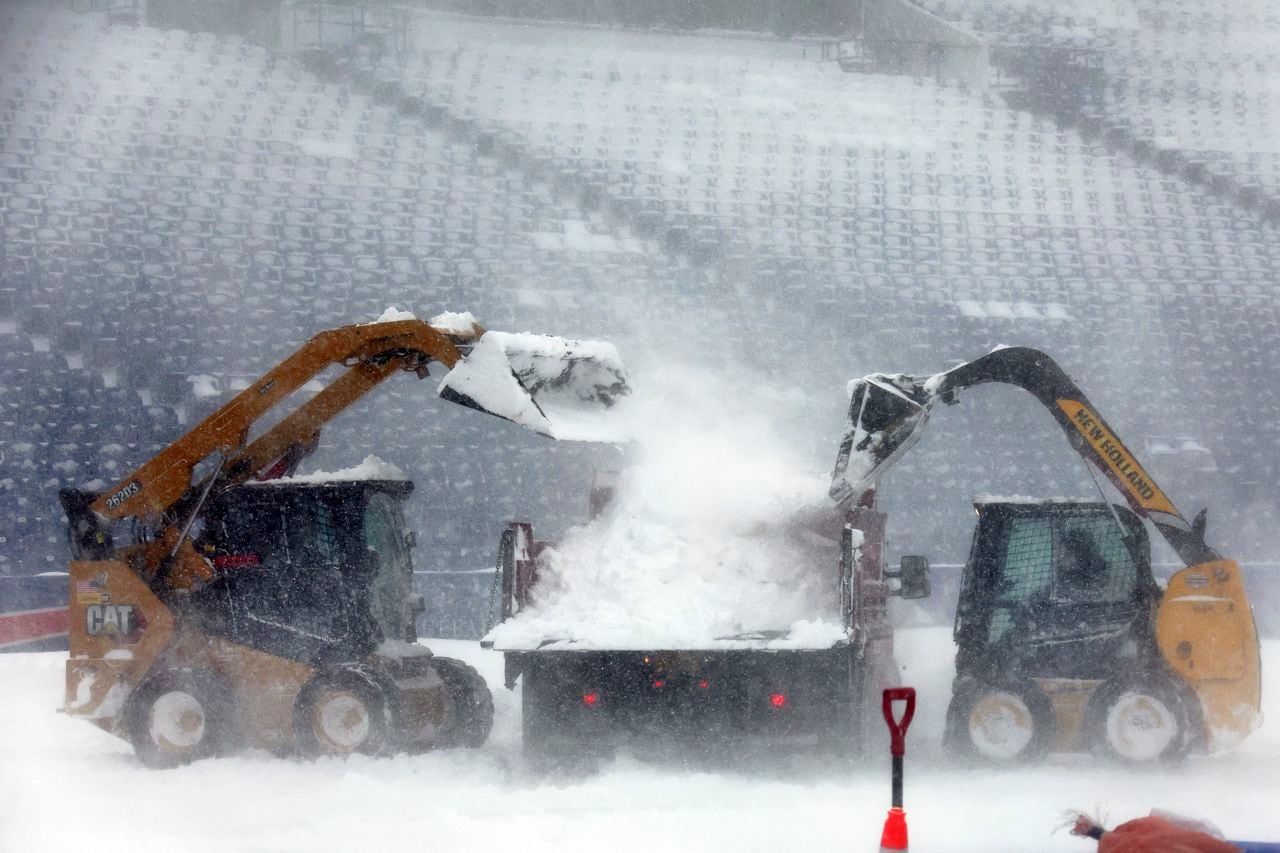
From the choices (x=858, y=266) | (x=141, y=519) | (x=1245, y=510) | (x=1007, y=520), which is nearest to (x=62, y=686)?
(x=141, y=519)

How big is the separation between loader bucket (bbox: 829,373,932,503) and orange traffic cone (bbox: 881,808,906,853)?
3.42 metres

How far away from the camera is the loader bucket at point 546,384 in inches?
293

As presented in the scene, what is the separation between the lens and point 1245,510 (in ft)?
52.8

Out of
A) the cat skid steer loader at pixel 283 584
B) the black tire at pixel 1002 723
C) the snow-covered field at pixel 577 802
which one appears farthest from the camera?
the cat skid steer loader at pixel 283 584

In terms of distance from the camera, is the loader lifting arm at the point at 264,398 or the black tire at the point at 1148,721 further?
the loader lifting arm at the point at 264,398

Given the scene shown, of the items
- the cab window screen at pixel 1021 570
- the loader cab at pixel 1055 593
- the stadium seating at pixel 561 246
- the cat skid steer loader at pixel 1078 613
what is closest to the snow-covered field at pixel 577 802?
the cat skid steer loader at pixel 1078 613

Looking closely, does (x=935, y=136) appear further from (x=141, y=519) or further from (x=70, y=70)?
(x=141, y=519)

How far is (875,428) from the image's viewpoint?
767 centimetres

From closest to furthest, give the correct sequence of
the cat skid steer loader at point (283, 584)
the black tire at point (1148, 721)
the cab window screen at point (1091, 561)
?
the black tire at point (1148, 721), the cab window screen at point (1091, 561), the cat skid steer loader at point (283, 584)

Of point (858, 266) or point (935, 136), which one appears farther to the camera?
point (935, 136)

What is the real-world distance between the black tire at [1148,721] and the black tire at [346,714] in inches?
143

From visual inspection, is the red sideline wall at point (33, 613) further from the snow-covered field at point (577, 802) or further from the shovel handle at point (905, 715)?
the shovel handle at point (905, 715)

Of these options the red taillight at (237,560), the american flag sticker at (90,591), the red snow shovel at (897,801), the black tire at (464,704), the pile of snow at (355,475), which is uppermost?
the pile of snow at (355,475)

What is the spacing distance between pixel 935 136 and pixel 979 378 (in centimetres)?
→ 1138
